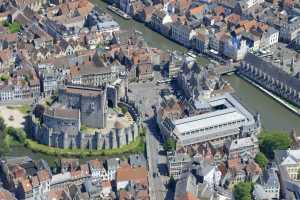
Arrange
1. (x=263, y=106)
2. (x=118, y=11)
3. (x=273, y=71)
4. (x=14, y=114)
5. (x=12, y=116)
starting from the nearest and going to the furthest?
(x=12, y=116)
(x=14, y=114)
(x=263, y=106)
(x=273, y=71)
(x=118, y=11)

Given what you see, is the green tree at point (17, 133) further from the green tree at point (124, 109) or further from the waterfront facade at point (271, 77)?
the waterfront facade at point (271, 77)

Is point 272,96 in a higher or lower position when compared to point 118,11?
lower

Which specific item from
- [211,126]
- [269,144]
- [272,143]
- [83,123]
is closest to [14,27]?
[83,123]

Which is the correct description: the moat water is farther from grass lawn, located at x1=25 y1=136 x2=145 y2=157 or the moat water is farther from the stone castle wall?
the stone castle wall

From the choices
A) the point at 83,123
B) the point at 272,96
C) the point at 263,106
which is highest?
the point at 83,123

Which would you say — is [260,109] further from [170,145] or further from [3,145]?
[3,145]

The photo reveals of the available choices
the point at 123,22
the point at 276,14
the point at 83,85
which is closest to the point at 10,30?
the point at 123,22
